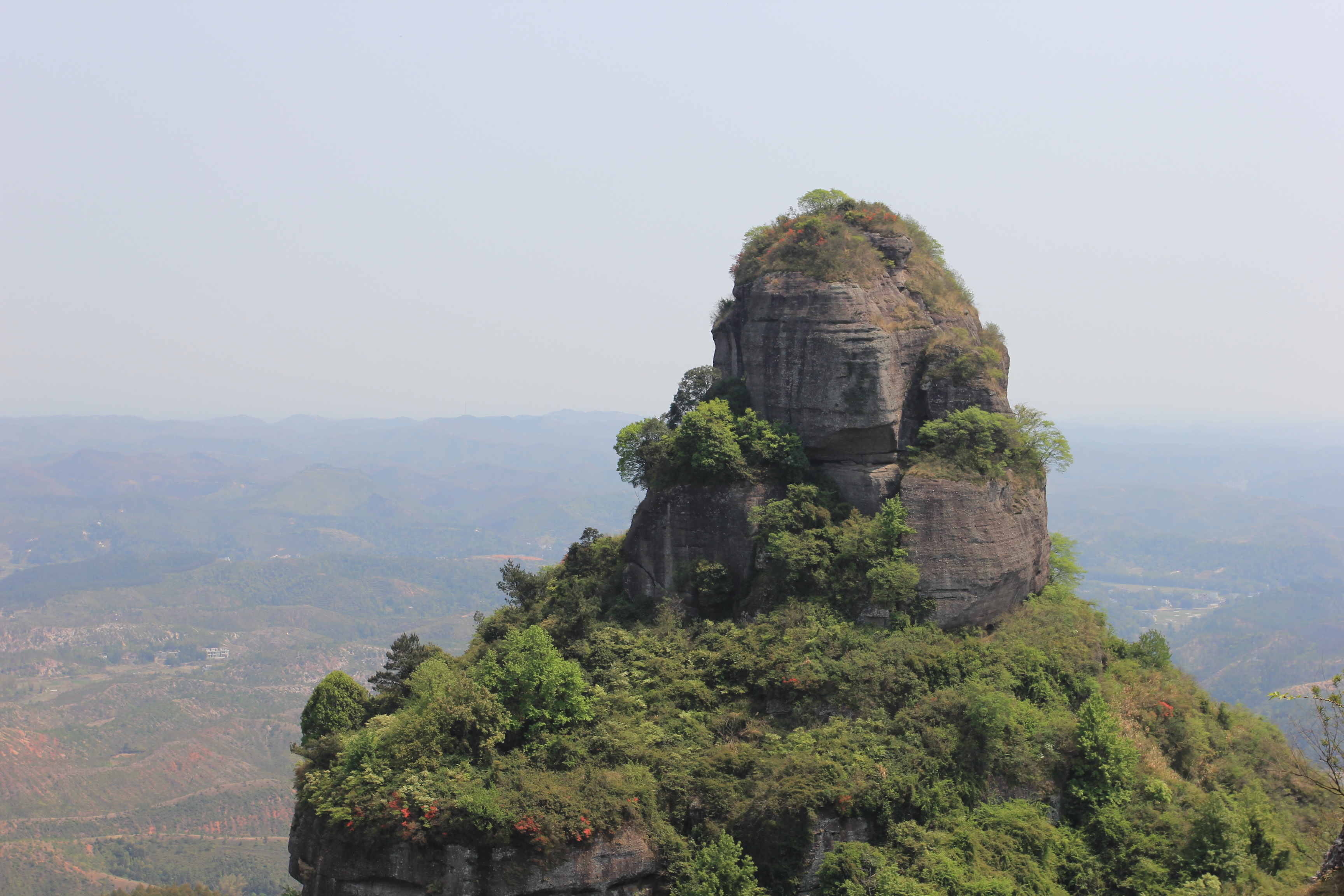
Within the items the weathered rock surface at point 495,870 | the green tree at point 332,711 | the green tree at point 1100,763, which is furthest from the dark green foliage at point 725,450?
the weathered rock surface at point 495,870

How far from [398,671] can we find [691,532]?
12.9m

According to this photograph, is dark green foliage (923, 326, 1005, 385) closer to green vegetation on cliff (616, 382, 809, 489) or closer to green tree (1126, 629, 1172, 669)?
green vegetation on cliff (616, 382, 809, 489)

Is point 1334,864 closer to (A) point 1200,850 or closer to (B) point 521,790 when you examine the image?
(A) point 1200,850

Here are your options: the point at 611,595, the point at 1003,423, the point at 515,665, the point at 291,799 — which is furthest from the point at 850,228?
the point at 291,799

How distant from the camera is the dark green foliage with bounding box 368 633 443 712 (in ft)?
106

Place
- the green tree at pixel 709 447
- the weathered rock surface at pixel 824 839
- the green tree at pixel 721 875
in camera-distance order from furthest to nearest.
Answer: the green tree at pixel 709 447 < the weathered rock surface at pixel 824 839 < the green tree at pixel 721 875

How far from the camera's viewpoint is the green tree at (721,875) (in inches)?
906

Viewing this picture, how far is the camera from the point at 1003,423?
109ft

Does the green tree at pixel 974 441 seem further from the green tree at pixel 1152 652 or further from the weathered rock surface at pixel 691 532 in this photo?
the green tree at pixel 1152 652

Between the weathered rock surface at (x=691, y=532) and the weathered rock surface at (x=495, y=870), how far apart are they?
1236 cm

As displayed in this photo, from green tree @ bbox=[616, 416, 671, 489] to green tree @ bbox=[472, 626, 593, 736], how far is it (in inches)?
434

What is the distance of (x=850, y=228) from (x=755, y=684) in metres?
20.1

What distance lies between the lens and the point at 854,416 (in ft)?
110

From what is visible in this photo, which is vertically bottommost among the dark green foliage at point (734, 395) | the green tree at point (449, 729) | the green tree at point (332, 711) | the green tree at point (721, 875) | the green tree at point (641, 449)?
the green tree at point (721, 875)
